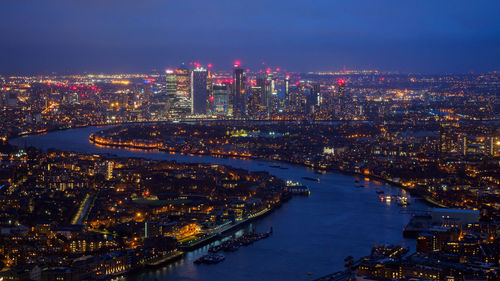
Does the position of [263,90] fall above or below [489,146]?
above

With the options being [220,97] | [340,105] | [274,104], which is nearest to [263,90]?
[274,104]

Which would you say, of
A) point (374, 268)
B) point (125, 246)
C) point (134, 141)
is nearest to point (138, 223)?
point (125, 246)

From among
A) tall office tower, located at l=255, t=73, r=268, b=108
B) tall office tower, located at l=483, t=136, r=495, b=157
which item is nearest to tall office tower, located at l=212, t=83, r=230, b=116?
tall office tower, located at l=255, t=73, r=268, b=108

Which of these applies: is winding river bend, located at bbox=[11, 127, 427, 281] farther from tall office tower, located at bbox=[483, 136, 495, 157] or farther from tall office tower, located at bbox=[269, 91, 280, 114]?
tall office tower, located at bbox=[269, 91, 280, 114]

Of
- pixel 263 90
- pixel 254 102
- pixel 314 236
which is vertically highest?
pixel 263 90

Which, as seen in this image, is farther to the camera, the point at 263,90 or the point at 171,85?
the point at 263,90

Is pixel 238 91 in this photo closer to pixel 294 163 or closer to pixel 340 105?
pixel 340 105

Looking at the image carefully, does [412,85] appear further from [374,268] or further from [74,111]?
[374,268]
